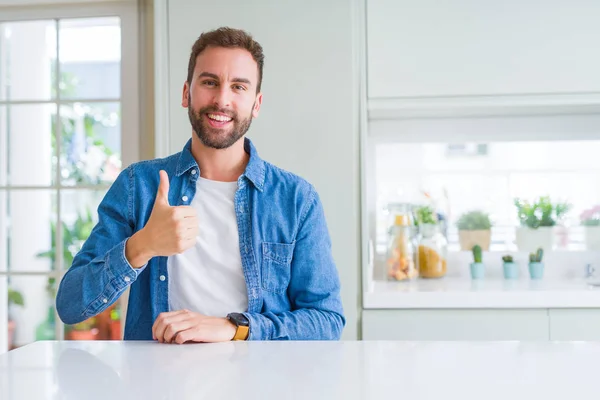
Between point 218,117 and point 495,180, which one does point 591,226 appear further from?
point 218,117

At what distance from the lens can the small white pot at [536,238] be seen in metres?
2.74

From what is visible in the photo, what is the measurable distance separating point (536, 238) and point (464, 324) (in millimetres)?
718

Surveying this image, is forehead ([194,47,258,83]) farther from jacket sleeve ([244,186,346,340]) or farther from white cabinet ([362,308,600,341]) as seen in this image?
white cabinet ([362,308,600,341])

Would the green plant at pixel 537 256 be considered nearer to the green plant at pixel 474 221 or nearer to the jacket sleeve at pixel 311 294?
the green plant at pixel 474 221

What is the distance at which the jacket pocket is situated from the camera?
4.74ft

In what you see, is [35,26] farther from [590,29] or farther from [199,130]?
[590,29]

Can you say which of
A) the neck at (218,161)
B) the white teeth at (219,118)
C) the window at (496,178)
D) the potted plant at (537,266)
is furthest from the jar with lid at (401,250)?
the white teeth at (219,118)

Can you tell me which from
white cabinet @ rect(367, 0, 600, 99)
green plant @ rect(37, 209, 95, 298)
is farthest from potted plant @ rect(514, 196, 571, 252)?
green plant @ rect(37, 209, 95, 298)

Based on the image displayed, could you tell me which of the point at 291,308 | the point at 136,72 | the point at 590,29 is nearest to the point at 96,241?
the point at 291,308

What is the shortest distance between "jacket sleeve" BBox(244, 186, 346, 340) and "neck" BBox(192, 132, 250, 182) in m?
0.20

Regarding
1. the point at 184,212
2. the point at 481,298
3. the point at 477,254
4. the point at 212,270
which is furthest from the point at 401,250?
the point at 184,212

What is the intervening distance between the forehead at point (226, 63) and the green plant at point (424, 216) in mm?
1440

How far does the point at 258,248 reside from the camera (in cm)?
145

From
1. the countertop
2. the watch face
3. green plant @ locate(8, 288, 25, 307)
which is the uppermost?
the watch face
